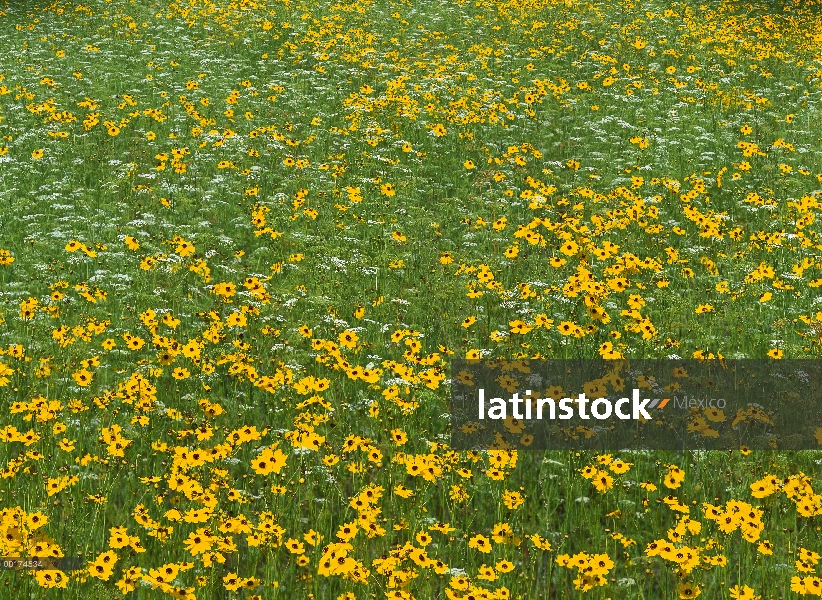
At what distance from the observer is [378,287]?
914 cm

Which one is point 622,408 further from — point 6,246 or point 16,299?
point 6,246

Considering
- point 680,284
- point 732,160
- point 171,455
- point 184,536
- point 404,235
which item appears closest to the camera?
A: point 184,536

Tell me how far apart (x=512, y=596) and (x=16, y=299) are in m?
5.62

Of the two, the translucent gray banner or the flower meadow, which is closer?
the flower meadow

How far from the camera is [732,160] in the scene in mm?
12781

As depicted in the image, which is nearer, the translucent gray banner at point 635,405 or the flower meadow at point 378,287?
the flower meadow at point 378,287

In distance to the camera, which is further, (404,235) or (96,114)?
(96,114)

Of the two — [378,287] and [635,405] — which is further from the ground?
[378,287]

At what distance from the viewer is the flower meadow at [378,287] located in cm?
541

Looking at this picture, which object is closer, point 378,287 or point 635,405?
point 635,405

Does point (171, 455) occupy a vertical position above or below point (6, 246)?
below

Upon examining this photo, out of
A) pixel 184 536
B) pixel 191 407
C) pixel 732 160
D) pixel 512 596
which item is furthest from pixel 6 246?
pixel 732 160

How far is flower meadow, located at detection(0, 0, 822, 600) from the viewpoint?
5.41 metres

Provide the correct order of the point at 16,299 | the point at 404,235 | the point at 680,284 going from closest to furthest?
the point at 16,299 → the point at 680,284 → the point at 404,235
